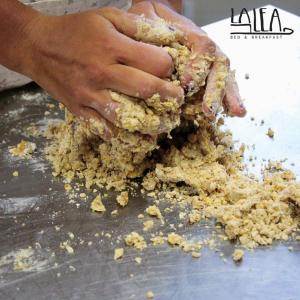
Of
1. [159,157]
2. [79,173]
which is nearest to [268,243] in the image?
[159,157]

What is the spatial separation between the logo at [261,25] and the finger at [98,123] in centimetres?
84

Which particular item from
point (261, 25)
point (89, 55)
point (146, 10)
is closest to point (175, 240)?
point (89, 55)

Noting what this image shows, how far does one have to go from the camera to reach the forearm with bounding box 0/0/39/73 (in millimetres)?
978

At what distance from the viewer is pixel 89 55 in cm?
90

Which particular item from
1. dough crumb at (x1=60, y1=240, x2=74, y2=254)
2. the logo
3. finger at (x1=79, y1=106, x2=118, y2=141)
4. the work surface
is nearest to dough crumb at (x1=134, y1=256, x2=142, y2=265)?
the work surface

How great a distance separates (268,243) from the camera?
2.84 ft

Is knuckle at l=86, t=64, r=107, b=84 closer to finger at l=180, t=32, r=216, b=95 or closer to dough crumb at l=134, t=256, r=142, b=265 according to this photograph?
finger at l=180, t=32, r=216, b=95

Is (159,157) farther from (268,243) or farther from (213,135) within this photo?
(268,243)

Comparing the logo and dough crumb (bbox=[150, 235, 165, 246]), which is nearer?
dough crumb (bbox=[150, 235, 165, 246])

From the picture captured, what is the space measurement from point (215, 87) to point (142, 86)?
0.51 ft

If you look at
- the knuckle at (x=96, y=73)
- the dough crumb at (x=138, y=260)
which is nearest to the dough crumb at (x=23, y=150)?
the knuckle at (x=96, y=73)

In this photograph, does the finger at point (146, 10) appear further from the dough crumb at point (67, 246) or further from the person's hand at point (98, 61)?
the dough crumb at point (67, 246)

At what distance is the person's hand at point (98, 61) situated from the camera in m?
0.88

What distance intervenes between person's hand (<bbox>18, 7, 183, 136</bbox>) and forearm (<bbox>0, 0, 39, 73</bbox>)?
2cm
